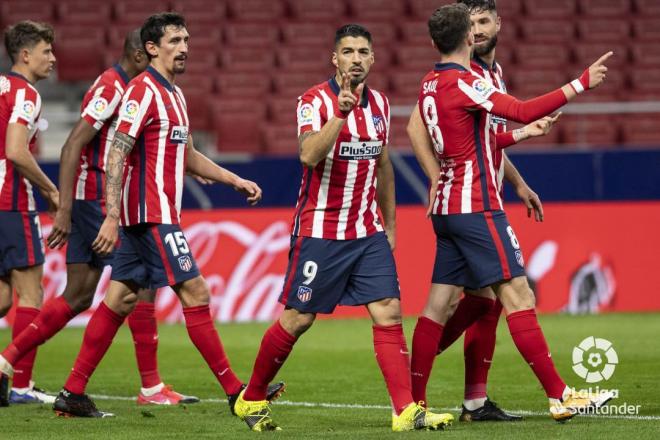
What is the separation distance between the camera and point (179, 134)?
6.99 meters

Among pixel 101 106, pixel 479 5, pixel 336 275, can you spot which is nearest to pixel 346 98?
pixel 336 275

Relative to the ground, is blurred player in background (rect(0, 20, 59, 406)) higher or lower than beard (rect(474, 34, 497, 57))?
lower

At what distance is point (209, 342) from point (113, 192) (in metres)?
0.97

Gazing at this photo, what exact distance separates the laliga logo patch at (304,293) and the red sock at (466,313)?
3.04 feet

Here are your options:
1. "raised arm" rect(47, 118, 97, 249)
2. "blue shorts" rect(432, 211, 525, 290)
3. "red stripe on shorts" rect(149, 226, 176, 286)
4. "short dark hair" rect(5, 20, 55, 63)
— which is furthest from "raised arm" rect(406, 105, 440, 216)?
"short dark hair" rect(5, 20, 55, 63)

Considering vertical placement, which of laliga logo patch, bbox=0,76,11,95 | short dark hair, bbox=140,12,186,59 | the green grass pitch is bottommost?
the green grass pitch

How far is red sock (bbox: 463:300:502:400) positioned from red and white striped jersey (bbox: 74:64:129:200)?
2.45 meters

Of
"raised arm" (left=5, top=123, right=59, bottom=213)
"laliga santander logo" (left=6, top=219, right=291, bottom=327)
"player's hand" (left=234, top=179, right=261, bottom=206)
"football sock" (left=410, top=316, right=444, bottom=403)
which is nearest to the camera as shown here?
"football sock" (left=410, top=316, right=444, bottom=403)

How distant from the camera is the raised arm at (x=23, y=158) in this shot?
7.59 m

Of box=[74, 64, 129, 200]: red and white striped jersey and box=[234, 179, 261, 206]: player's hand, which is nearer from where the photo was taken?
box=[234, 179, 261, 206]: player's hand

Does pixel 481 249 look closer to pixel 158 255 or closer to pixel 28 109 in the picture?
pixel 158 255

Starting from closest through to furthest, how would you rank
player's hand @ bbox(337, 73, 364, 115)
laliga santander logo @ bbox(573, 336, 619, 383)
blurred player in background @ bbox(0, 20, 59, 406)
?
player's hand @ bbox(337, 73, 364, 115)
blurred player in background @ bbox(0, 20, 59, 406)
laliga santander logo @ bbox(573, 336, 619, 383)

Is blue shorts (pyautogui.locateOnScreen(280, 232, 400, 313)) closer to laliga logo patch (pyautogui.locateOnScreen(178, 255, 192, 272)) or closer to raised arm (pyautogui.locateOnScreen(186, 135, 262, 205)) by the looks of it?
laliga logo patch (pyautogui.locateOnScreen(178, 255, 192, 272))

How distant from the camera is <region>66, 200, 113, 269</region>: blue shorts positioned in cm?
782
